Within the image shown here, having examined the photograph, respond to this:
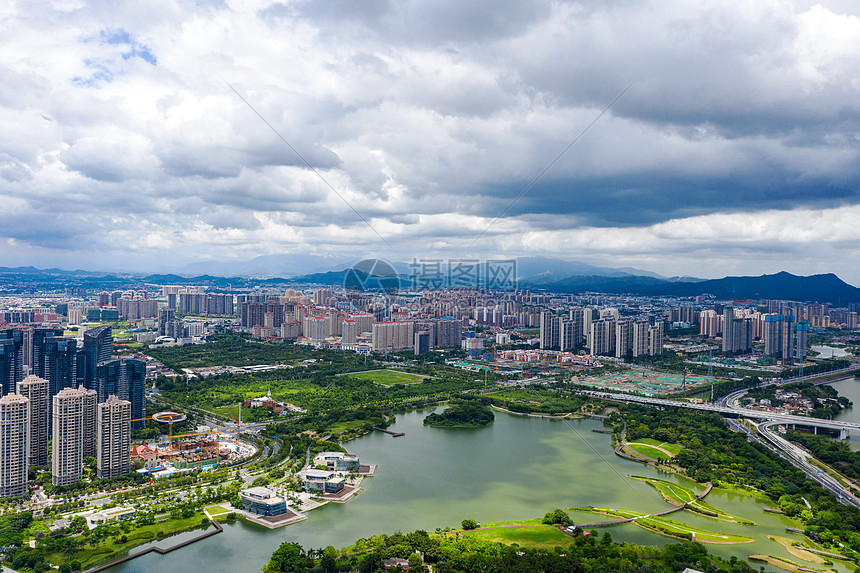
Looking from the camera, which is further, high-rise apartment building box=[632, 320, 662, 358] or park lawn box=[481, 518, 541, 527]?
high-rise apartment building box=[632, 320, 662, 358]

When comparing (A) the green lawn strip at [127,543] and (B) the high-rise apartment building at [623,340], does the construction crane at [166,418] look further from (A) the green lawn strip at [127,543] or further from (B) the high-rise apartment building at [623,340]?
(B) the high-rise apartment building at [623,340]

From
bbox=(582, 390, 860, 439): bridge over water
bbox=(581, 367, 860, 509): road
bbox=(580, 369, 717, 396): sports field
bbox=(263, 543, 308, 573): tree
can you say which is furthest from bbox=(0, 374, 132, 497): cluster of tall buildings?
bbox=(580, 369, 717, 396): sports field

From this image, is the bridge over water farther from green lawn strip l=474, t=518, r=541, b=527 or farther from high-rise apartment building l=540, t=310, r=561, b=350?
high-rise apartment building l=540, t=310, r=561, b=350

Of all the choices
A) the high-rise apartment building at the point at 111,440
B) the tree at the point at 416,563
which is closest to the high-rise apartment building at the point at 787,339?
the tree at the point at 416,563

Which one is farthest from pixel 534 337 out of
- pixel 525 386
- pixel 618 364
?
pixel 525 386

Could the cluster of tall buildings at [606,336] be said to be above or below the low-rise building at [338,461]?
above

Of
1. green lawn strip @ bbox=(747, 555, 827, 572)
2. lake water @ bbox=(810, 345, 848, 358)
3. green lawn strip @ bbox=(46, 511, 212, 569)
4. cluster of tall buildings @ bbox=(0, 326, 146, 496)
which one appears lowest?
green lawn strip @ bbox=(46, 511, 212, 569)

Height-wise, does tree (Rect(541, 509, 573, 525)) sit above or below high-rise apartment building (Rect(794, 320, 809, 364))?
below
